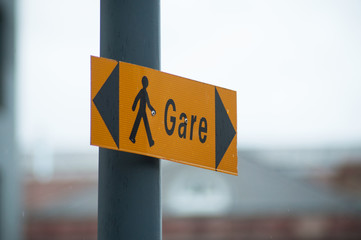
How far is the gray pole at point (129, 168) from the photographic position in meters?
1.22

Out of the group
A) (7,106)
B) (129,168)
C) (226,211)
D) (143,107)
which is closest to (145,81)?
(143,107)

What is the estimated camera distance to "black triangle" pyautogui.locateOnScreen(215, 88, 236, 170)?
140 centimetres

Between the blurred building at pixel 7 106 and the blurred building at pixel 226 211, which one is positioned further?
the blurred building at pixel 226 211

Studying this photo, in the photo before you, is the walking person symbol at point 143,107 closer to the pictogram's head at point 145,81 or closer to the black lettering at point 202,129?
the pictogram's head at point 145,81

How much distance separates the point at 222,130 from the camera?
142 centimetres

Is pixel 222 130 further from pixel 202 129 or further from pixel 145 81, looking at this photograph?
pixel 145 81

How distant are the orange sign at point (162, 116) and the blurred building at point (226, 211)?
1671 cm

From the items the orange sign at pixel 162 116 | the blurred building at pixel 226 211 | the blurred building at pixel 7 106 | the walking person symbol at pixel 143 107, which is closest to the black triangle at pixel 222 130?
the orange sign at pixel 162 116

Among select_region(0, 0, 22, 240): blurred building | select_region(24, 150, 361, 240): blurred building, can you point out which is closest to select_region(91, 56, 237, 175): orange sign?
select_region(0, 0, 22, 240): blurred building

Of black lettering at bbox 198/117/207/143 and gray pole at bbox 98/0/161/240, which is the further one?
black lettering at bbox 198/117/207/143

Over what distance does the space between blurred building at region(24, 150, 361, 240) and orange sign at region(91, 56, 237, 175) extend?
16714 mm

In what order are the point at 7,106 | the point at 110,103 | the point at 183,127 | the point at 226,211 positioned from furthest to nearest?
the point at 226,211
the point at 7,106
the point at 183,127
the point at 110,103

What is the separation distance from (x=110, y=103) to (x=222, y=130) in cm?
36

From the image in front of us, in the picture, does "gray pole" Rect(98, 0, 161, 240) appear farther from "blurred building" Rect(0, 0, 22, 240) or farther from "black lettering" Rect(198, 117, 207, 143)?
"blurred building" Rect(0, 0, 22, 240)
